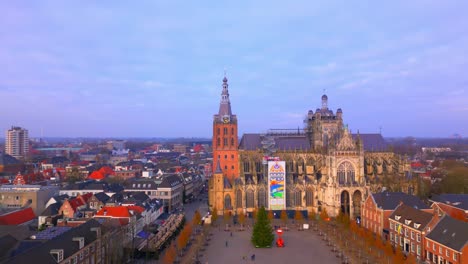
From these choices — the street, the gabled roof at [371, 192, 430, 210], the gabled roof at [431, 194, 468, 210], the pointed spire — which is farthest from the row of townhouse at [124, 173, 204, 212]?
the gabled roof at [431, 194, 468, 210]

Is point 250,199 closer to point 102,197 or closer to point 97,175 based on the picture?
point 102,197

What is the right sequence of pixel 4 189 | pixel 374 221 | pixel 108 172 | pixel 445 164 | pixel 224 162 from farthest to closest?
pixel 445 164 → pixel 108 172 → pixel 224 162 → pixel 4 189 → pixel 374 221

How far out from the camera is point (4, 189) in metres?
81.5

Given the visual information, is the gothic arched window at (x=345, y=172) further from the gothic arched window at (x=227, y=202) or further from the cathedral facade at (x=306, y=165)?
the gothic arched window at (x=227, y=202)

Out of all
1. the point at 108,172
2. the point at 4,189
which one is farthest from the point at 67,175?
the point at 4,189

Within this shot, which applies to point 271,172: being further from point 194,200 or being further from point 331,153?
point 194,200

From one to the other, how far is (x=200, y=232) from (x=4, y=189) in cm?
4219

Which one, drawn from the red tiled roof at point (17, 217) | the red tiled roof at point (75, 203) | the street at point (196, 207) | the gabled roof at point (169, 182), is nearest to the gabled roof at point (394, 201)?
the street at point (196, 207)

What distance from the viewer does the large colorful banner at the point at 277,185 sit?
279ft

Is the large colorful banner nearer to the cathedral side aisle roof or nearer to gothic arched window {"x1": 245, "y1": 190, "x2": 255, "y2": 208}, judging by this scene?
gothic arched window {"x1": 245, "y1": 190, "x2": 255, "y2": 208}

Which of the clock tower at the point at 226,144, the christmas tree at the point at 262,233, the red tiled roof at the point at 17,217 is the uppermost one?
the clock tower at the point at 226,144

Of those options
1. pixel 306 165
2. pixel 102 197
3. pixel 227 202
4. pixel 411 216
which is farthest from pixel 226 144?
pixel 411 216

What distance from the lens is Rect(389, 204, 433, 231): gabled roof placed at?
54.4 m

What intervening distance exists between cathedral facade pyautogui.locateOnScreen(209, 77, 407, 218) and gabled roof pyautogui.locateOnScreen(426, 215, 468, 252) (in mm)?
31085
